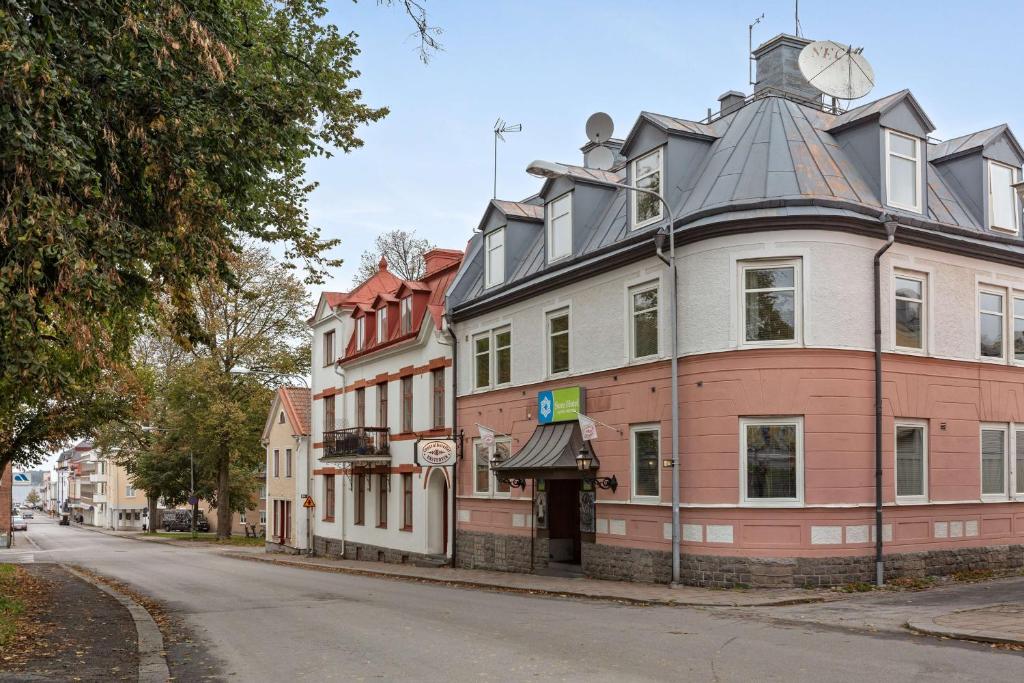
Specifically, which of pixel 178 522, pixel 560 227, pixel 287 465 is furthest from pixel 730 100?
pixel 178 522

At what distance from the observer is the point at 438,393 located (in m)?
30.4

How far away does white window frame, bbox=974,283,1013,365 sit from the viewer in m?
20.1

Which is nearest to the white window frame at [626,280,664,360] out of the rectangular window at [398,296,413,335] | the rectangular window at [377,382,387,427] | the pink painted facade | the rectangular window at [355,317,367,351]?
the pink painted facade

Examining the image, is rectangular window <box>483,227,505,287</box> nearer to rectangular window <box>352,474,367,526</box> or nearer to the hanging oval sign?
the hanging oval sign

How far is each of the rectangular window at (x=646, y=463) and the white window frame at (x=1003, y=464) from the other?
6.39 meters

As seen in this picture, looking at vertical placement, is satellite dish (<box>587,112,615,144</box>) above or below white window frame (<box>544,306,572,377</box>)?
above

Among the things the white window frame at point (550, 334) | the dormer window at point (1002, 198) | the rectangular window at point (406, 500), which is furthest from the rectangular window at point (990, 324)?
the rectangular window at point (406, 500)

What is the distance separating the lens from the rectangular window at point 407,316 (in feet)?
107

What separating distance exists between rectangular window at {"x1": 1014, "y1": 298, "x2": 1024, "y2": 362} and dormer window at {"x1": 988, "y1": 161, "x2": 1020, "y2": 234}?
5.20ft

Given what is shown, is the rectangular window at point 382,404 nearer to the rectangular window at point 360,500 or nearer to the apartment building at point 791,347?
the rectangular window at point 360,500

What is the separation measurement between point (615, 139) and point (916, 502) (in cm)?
→ 1363

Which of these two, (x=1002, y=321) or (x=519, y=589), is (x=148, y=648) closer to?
(x=519, y=589)

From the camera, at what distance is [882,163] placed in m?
19.4

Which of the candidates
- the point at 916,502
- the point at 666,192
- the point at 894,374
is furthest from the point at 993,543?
the point at 666,192
